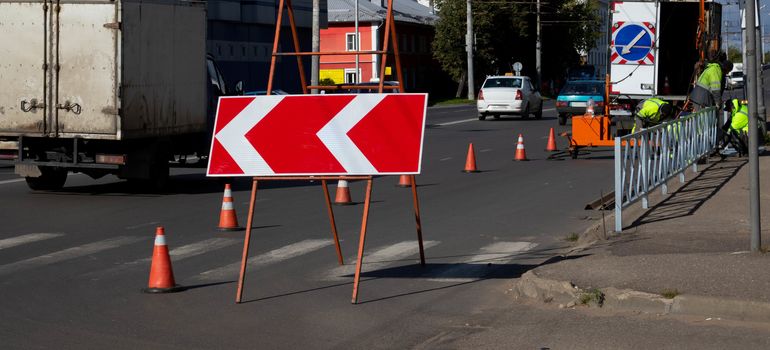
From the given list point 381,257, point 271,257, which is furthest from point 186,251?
point 381,257

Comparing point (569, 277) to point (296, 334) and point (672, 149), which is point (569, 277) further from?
point (672, 149)

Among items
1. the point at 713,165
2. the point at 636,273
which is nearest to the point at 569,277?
the point at 636,273

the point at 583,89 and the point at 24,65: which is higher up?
the point at 583,89

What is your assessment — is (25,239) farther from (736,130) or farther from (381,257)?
(736,130)

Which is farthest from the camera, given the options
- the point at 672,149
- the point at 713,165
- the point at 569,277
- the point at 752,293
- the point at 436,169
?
the point at 436,169

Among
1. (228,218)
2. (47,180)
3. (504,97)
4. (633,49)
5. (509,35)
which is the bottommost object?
(228,218)

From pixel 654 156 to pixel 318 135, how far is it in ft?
20.6

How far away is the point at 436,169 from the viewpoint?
24.5m

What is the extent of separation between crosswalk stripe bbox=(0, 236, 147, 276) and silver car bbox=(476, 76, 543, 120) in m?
35.1

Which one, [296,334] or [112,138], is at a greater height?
[112,138]

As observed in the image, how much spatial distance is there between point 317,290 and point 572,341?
109 inches

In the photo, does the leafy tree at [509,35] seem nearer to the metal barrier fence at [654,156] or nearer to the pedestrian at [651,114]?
the pedestrian at [651,114]

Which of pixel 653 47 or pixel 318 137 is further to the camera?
pixel 653 47

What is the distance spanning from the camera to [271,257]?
1222 centimetres
